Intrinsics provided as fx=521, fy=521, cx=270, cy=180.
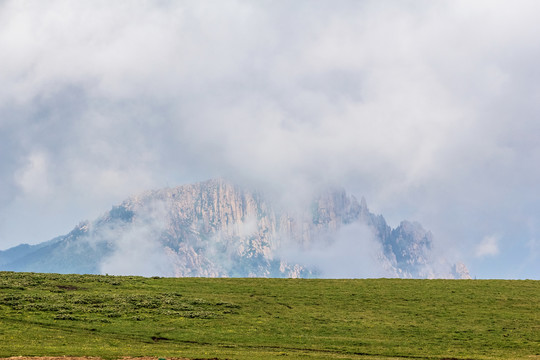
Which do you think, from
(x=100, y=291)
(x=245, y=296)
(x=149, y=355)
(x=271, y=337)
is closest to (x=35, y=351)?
(x=149, y=355)

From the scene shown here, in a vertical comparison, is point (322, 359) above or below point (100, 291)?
below

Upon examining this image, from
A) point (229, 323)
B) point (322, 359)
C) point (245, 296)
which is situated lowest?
point (322, 359)

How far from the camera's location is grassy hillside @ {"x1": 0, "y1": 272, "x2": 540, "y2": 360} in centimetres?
5034

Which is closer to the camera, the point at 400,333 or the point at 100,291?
the point at 400,333

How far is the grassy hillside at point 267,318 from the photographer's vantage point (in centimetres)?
5034

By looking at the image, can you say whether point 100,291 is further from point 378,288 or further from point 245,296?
point 378,288

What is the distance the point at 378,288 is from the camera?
266 feet

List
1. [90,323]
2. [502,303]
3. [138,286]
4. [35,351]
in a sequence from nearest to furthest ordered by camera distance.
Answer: [35,351]
[90,323]
[502,303]
[138,286]

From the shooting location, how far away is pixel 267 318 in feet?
213

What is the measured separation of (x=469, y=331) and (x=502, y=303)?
51.9ft

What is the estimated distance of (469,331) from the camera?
197ft

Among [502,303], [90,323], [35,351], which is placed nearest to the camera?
[35,351]

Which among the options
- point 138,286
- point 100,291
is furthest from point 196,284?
point 100,291

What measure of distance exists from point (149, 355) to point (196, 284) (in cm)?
4000
